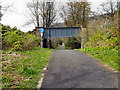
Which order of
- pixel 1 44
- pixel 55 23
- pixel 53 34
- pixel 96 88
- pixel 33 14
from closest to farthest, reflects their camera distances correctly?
pixel 96 88, pixel 1 44, pixel 53 34, pixel 33 14, pixel 55 23

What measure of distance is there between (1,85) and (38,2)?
18.7 m

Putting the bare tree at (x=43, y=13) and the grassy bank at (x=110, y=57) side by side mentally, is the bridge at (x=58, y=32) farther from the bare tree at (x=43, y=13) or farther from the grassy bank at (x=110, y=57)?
the grassy bank at (x=110, y=57)

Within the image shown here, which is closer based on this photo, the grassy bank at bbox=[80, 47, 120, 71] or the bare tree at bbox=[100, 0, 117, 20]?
the grassy bank at bbox=[80, 47, 120, 71]

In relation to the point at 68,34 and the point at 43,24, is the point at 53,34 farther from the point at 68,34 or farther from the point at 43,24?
the point at 43,24

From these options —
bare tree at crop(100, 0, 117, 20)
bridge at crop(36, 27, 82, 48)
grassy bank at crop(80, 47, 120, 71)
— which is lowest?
grassy bank at crop(80, 47, 120, 71)

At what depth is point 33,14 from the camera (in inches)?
867

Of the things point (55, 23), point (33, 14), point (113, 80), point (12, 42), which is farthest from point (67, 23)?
point (113, 80)

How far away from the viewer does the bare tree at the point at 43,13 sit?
20.3 meters

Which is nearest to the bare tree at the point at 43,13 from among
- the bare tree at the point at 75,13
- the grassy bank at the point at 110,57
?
the bare tree at the point at 75,13

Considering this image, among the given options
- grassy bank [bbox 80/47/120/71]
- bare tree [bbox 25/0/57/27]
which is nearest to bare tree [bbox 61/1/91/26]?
bare tree [bbox 25/0/57/27]

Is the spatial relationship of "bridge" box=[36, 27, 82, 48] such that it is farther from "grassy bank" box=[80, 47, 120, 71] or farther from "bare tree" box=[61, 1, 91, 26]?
"grassy bank" box=[80, 47, 120, 71]

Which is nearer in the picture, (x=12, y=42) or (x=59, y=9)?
(x=12, y=42)

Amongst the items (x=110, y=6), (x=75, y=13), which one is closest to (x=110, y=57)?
(x=110, y=6)

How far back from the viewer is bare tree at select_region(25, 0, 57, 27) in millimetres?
20312
